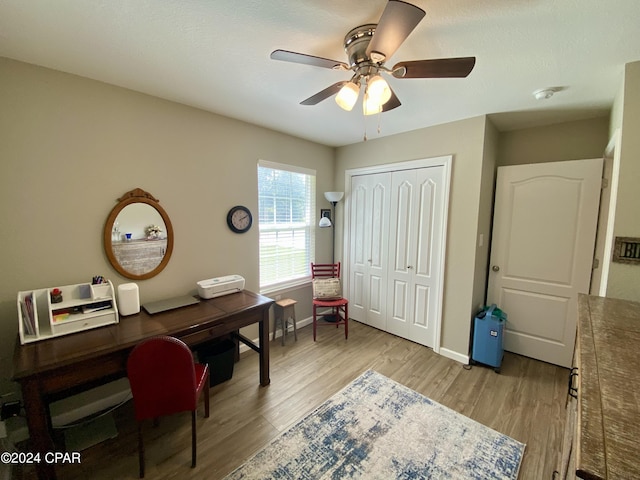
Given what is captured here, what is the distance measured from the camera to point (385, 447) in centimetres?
168

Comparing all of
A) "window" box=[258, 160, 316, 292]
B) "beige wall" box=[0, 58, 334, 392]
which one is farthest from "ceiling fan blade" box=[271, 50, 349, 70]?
"window" box=[258, 160, 316, 292]

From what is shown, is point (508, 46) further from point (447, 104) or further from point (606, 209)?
point (606, 209)

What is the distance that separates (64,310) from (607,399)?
8.74 feet

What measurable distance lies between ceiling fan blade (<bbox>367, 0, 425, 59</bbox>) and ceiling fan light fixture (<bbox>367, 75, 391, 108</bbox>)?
0.11m

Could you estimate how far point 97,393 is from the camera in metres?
1.94

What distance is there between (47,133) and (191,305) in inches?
60.2

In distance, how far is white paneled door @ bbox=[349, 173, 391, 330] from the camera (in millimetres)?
3250

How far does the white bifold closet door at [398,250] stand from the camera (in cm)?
284

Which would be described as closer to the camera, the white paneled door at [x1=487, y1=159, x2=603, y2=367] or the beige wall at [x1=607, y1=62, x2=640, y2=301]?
the beige wall at [x1=607, y1=62, x2=640, y2=301]

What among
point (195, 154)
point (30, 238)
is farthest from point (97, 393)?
point (195, 154)

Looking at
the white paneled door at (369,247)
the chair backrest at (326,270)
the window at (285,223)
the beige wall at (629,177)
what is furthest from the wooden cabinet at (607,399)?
the window at (285,223)

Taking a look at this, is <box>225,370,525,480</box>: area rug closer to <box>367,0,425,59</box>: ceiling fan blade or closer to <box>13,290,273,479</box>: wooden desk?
<box>13,290,273,479</box>: wooden desk

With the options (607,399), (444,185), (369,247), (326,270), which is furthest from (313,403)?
(444,185)

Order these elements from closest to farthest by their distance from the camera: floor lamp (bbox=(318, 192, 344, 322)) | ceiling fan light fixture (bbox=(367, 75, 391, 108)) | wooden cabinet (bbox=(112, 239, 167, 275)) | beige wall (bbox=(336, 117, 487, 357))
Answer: ceiling fan light fixture (bbox=(367, 75, 391, 108)), wooden cabinet (bbox=(112, 239, 167, 275)), beige wall (bbox=(336, 117, 487, 357)), floor lamp (bbox=(318, 192, 344, 322))
